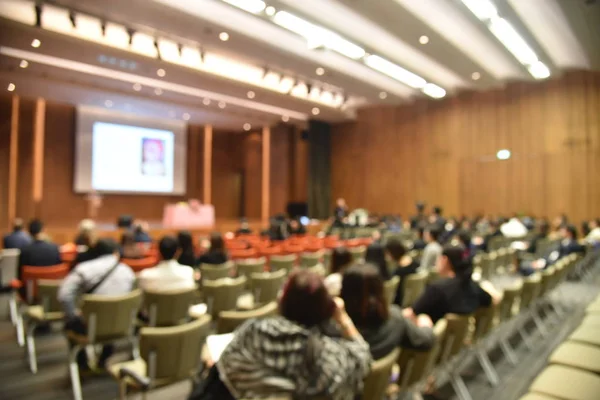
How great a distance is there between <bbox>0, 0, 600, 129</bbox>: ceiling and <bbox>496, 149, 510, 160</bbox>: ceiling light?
7.07ft

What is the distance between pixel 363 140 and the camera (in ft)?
53.0

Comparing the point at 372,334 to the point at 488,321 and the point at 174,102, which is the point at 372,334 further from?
the point at 174,102

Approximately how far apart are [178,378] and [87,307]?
1.00 meters

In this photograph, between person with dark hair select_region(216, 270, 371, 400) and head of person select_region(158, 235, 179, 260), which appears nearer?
person with dark hair select_region(216, 270, 371, 400)

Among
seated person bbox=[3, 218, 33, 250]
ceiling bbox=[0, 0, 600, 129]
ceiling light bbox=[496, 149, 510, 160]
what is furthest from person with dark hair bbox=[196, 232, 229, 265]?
ceiling light bbox=[496, 149, 510, 160]

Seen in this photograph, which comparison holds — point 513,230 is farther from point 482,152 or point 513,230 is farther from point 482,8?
point 482,8

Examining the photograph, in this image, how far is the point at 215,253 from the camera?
197 inches

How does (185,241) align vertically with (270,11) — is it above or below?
below

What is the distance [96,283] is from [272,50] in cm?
719

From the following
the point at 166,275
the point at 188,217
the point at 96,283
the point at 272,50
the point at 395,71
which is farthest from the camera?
the point at 188,217

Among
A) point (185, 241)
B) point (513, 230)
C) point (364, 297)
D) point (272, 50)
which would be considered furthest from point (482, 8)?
point (364, 297)

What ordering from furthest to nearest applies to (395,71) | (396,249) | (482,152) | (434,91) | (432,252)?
(482,152)
(434,91)
(395,71)
(432,252)
(396,249)

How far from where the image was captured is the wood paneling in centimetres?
1164

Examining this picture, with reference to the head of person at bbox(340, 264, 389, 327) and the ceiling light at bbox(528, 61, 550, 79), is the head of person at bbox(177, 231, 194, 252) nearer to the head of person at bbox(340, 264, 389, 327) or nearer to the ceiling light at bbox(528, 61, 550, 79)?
the head of person at bbox(340, 264, 389, 327)
